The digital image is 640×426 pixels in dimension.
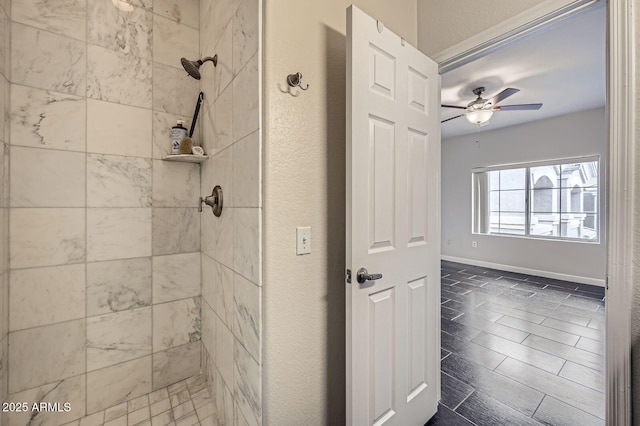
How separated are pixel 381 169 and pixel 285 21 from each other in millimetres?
756

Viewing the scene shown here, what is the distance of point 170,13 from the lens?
5.93ft

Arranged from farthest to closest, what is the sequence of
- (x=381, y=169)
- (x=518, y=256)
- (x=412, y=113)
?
1. (x=518, y=256)
2. (x=412, y=113)
3. (x=381, y=169)

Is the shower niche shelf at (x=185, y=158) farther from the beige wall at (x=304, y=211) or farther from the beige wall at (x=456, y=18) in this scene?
the beige wall at (x=456, y=18)

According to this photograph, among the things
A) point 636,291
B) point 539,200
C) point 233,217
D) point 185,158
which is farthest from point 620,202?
point 539,200

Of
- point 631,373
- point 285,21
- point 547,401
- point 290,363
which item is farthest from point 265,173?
point 547,401

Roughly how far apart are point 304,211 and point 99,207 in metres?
1.36

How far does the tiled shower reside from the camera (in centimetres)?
130

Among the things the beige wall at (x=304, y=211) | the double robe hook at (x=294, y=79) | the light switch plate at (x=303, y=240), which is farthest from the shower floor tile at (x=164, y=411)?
the double robe hook at (x=294, y=79)

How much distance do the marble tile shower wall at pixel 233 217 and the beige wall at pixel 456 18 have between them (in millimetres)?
1146

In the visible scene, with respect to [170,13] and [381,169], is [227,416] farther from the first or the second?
[170,13]

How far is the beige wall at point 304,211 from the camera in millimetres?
1072

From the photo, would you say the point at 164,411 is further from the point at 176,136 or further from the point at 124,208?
the point at 176,136

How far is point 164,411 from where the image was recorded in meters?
1.59

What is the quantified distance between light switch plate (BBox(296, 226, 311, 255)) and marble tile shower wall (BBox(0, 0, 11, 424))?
4.92 feet
